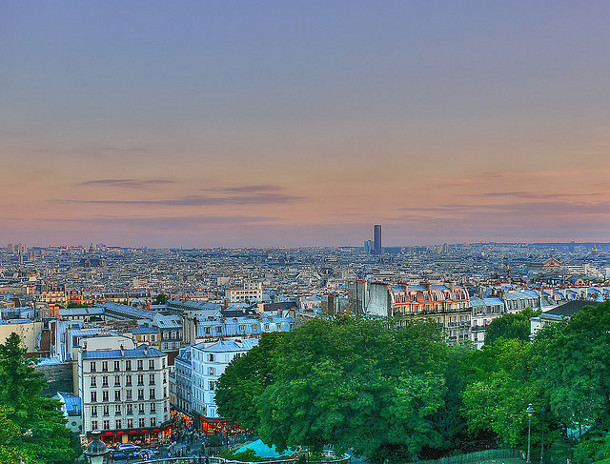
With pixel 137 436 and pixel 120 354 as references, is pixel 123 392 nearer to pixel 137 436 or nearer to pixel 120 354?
pixel 120 354

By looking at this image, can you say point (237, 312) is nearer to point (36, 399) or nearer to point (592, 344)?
point (36, 399)

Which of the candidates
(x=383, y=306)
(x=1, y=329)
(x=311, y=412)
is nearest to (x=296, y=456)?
(x=311, y=412)

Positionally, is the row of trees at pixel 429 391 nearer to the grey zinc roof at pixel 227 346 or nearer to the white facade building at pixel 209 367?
the white facade building at pixel 209 367

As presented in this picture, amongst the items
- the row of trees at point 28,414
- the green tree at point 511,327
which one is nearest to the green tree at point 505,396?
the row of trees at point 28,414

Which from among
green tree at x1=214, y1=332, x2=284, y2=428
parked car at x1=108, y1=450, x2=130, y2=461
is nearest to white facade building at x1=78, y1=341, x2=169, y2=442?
parked car at x1=108, y1=450, x2=130, y2=461

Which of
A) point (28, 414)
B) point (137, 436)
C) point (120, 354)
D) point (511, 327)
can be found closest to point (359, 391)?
point (28, 414)
